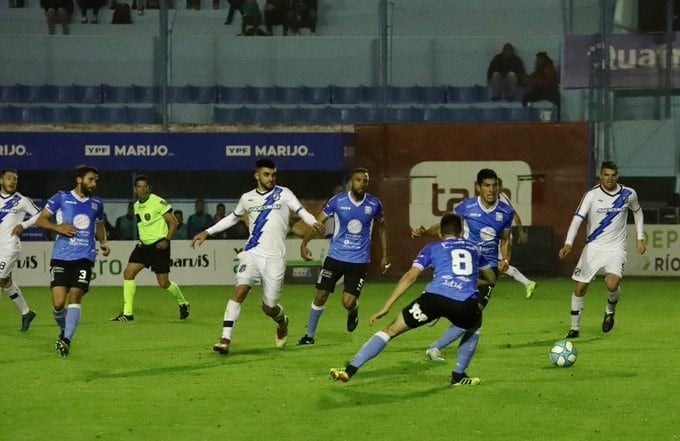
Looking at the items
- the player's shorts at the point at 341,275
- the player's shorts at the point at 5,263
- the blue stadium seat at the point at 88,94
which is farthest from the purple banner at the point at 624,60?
the player's shorts at the point at 5,263

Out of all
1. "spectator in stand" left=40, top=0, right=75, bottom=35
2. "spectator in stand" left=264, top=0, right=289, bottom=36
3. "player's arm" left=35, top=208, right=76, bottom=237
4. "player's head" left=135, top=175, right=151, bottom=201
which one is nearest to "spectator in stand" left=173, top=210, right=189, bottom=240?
"spectator in stand" left=264, top=0, right=289, bottom=36

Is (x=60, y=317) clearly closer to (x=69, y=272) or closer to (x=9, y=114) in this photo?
(x=69, y=272)

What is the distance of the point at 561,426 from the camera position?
33.4 feet

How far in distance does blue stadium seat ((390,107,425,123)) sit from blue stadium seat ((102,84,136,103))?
577cm

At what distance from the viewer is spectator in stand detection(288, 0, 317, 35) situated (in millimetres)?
29719

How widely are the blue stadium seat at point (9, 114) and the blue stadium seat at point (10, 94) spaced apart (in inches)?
9.4

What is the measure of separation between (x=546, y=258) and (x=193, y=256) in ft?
24.1

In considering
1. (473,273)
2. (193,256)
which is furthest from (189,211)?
(473,273)

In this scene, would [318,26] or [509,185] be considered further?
[318,26]

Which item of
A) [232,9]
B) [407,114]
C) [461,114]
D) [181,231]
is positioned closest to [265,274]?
[181,231]

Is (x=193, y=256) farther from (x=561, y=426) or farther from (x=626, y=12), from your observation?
(x=561, y=426)

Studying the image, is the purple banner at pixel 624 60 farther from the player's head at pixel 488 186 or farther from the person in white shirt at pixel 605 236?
the player's head at pixel 488 186

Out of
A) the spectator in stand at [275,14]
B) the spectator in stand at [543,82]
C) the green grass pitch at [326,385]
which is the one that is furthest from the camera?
the spectator in stand at [275,14]

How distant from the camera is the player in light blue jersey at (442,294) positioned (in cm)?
1139
